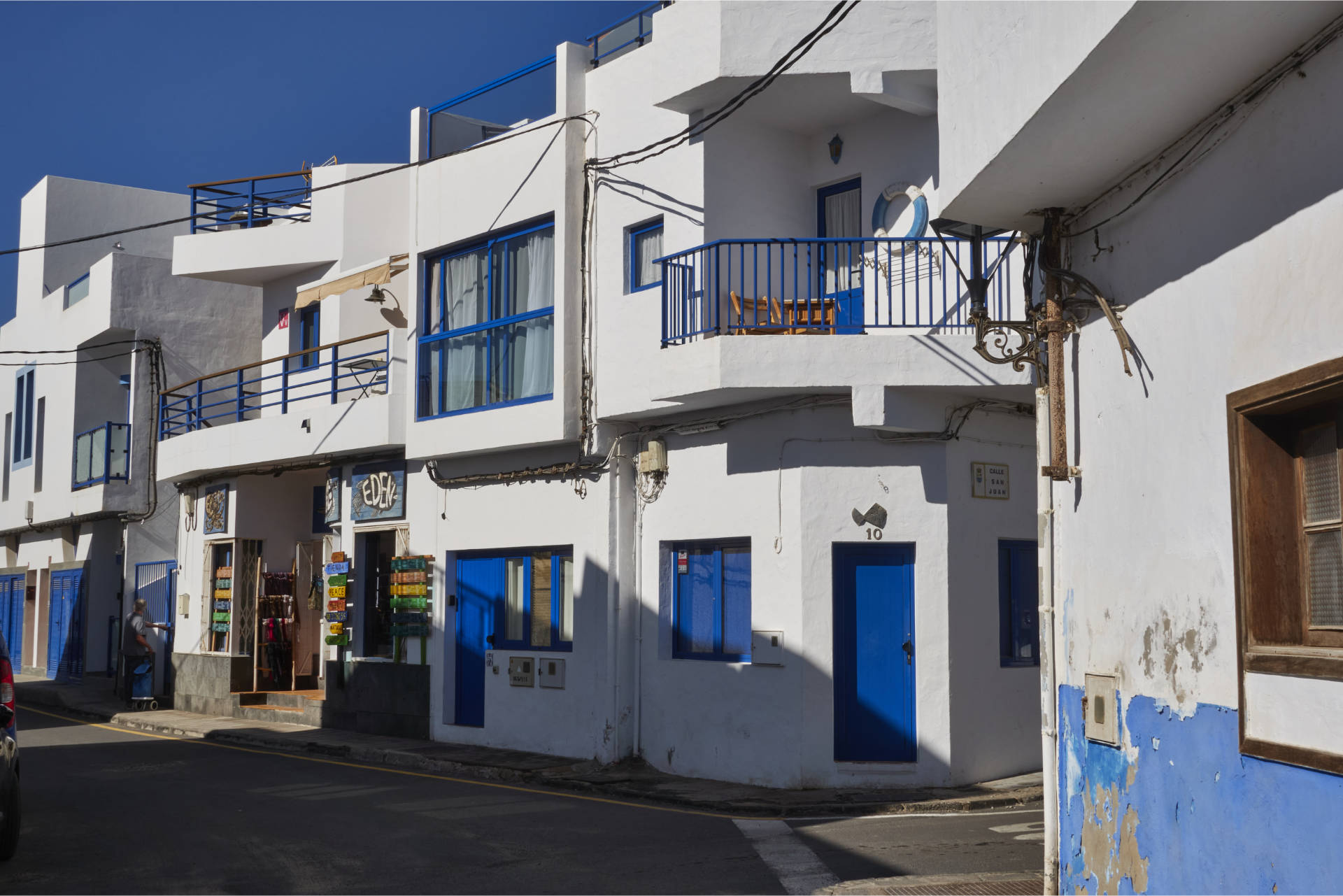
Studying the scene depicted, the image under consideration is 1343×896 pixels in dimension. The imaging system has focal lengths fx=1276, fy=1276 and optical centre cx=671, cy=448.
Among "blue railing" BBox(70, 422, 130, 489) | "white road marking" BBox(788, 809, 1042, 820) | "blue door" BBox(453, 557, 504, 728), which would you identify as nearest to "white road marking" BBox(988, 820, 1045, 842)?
"white road marking" BBox(788, 809, 1042, 820)

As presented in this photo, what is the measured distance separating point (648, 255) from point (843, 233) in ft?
7.60

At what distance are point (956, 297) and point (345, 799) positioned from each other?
821 centimetres

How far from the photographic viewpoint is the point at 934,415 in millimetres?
13375

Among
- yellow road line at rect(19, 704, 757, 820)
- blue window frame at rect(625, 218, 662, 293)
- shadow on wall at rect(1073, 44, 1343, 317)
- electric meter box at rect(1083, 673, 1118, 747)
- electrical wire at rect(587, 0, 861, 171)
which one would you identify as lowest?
yellow road line at rect(19, 704, 757, 820)

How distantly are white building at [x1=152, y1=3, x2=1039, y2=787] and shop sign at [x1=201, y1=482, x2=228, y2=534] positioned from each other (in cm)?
394

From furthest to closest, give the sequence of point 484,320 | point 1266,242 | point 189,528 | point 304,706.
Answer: point 189,528, point 304,706, point 484,320, point 1266,242

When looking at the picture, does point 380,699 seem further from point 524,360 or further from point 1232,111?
point 1232,111

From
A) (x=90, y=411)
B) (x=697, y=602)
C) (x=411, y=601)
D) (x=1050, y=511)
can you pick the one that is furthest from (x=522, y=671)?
(x=90, y=411)

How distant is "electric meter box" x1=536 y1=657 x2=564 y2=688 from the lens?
15852 millimetres

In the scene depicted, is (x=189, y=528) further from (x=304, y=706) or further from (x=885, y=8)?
(x=885, y=8)

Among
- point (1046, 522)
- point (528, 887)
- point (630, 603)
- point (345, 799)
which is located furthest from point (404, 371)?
point (1046, 522)

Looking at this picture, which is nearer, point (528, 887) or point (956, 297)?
point (528, 887)

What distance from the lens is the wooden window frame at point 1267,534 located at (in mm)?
5602

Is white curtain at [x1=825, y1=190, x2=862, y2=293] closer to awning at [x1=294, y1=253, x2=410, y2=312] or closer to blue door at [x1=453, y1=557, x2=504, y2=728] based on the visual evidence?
blue door at [x1=453, y1=557, x2=504, y2=728]
